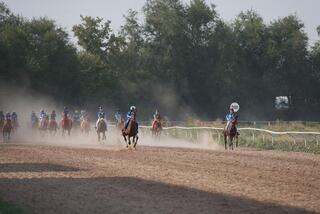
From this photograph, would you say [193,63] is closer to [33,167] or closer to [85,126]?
[85,126]

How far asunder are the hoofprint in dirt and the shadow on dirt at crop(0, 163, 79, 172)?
3 cm

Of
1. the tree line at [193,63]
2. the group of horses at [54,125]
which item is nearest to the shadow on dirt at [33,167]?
the group of horses at [54,125]

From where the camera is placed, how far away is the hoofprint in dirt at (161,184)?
1368cm

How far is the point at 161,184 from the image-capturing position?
16.9 meters

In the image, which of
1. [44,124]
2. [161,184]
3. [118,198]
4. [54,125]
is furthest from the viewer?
[44,124]

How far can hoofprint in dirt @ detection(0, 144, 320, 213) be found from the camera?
13.7 meters

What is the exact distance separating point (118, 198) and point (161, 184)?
2.52 metres

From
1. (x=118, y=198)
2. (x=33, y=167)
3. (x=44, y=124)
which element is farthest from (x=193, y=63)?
(x=118, y=198)

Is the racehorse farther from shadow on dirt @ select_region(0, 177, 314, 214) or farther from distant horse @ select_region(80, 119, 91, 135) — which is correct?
shadow on dirt @ select_region(0, 177, 314, 214)

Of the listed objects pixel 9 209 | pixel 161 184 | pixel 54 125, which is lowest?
pixel 9 209

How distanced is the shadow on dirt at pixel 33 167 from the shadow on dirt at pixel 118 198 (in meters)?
2.64

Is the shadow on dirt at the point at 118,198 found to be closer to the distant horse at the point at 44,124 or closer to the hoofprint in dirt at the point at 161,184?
the hoofprint in dirt at the point at 161,184

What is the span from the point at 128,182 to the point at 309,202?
5.21 metres

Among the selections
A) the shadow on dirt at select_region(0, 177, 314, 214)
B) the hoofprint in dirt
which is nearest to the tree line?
the hoofprint in dirt
